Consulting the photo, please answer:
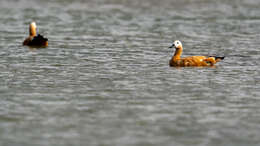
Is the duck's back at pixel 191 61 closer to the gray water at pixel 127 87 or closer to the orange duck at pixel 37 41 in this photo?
the gray water at pixel 127 87

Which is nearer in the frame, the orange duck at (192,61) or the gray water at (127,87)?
the gray water at (127,87)

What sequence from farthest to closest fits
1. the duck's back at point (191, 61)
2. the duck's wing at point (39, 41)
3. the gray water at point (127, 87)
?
the duck's wing at point (39, 41) < the duck's back at point (191, 61) < the gray water at point (127, 87)

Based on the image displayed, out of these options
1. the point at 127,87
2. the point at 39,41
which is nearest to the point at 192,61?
the point at 127,87

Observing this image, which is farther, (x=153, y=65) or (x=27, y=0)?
(x=27, y=0)

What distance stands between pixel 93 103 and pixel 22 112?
173 centimetres

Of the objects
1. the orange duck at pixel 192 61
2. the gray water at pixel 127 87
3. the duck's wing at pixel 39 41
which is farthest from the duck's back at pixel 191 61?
the duck's wing at pixel 39 41

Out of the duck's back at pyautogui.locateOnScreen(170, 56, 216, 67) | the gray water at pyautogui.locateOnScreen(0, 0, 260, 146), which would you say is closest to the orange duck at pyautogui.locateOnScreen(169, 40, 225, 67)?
the duck's back at pyautogui.locateOnScreen(170, 56, 216, 67)

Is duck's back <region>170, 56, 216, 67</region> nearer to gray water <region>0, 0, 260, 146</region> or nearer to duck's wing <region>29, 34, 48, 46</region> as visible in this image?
gray water <region>0, 0, 260, 146</region>

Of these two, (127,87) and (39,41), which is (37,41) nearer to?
(39,41)

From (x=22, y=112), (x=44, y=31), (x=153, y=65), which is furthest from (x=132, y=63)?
(x=44, y=31)

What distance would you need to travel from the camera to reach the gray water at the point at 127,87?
1083 cm

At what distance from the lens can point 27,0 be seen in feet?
171

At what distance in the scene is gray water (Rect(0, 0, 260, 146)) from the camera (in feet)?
35.5

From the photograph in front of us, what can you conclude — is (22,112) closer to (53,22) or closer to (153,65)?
(153,65)
